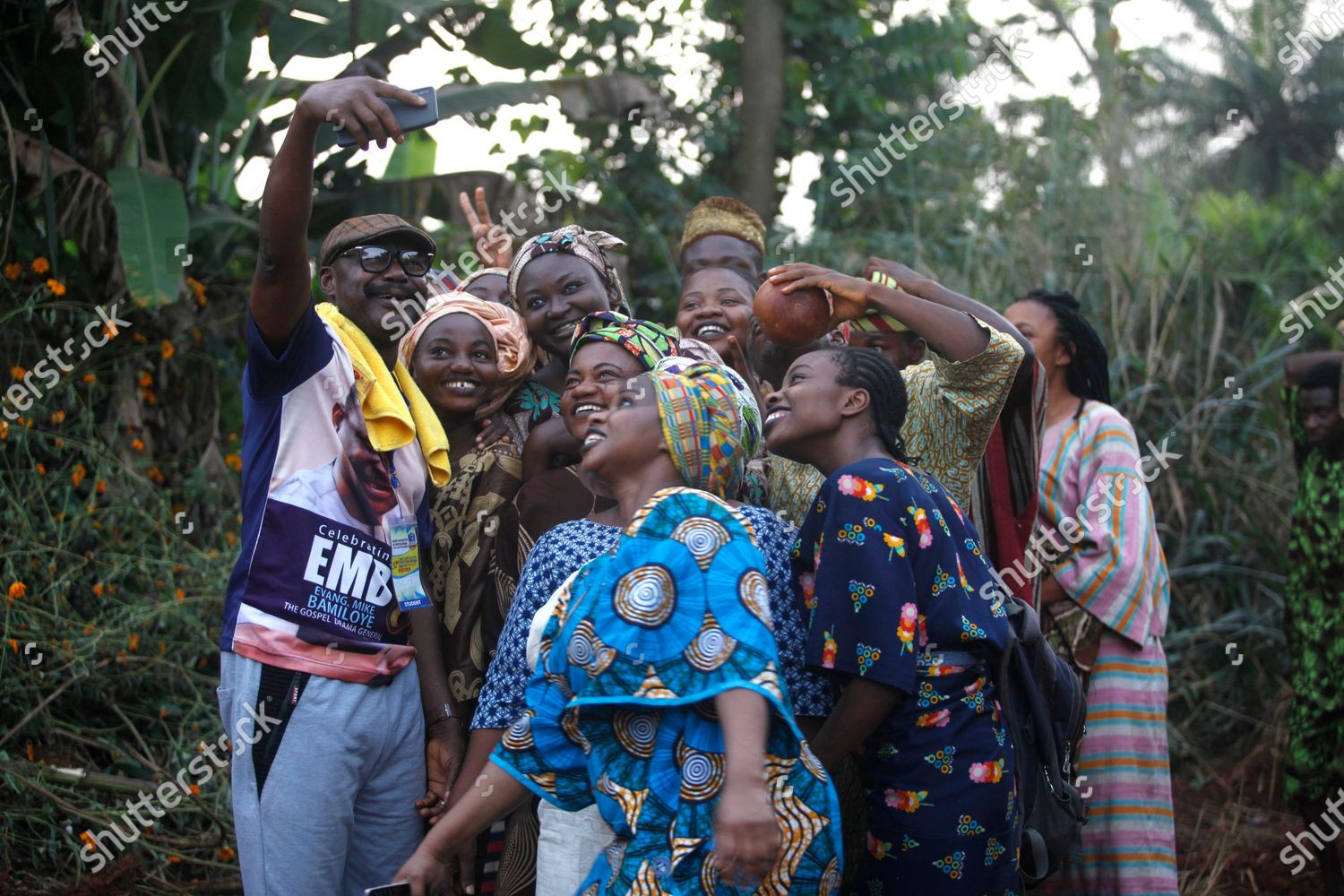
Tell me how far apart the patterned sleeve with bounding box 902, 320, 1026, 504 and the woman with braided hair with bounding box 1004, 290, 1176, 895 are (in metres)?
0.71

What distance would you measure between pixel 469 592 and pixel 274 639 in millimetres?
628

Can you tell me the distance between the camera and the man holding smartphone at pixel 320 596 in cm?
253

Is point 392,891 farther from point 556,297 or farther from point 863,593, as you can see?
point 556,297

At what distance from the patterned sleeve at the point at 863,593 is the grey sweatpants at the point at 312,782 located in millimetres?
1041

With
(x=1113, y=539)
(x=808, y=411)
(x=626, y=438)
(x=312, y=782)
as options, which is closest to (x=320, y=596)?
(x=312, y=782)

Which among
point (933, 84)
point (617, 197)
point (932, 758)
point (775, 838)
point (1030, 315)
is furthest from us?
point (933, 84)

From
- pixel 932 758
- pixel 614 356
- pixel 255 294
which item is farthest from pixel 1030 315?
pixel 255 294

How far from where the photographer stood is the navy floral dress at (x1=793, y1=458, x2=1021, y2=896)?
2346 mm

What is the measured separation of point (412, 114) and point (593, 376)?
29.1 inches

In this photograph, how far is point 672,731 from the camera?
2098mm

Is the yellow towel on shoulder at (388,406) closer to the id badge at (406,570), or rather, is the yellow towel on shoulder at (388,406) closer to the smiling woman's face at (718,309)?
the id badge at (406,570)

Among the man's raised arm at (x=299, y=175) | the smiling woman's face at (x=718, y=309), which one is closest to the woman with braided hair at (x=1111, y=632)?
the smiling woman's face at (x=718, y=309)

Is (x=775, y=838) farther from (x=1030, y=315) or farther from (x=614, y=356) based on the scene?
(x=1030, y=315)

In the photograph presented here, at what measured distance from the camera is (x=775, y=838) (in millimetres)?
1953
